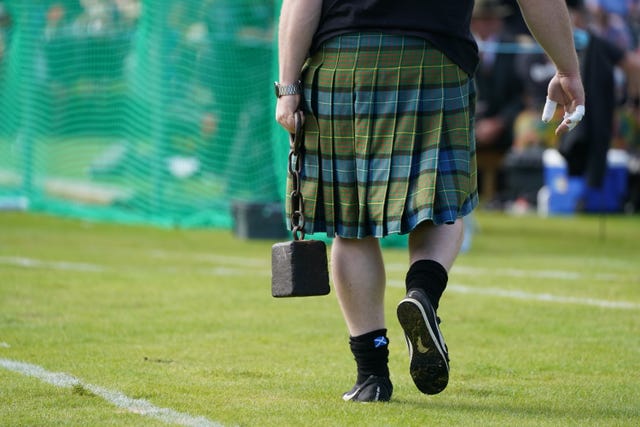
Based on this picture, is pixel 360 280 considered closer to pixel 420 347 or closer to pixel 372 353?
pixel 372 353

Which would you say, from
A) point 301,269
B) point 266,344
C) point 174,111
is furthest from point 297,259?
point 174,111

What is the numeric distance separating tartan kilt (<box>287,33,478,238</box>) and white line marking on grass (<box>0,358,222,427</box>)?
630 mm

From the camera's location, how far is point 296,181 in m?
3.56

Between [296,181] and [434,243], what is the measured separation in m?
0.42

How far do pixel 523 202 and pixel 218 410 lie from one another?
10671 mm

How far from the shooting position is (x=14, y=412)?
3.35 m

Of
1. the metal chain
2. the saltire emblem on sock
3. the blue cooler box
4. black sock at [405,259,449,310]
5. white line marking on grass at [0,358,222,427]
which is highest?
the metal chain

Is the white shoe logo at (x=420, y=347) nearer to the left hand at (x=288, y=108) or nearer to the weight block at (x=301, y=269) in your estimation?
the weight block at (x=301, y=269)

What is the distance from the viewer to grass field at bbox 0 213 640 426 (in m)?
3.46

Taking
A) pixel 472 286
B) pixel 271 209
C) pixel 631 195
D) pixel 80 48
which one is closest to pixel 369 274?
pixel 472 286

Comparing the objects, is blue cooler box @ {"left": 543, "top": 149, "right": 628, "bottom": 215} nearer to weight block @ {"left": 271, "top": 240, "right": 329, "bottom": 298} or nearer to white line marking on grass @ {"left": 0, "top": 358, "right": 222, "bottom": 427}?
white line marking on grass @ {"left": 0, "top": 358, "right": 222, "bottom": 427}

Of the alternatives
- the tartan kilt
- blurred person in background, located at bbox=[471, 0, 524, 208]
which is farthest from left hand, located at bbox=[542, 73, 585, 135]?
blurred person in background, located at bbox=[471, 0, 524, 208]

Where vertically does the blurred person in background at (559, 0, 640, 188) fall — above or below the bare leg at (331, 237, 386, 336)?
below

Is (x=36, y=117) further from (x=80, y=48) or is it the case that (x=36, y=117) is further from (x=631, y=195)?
(x=631, y=195)
